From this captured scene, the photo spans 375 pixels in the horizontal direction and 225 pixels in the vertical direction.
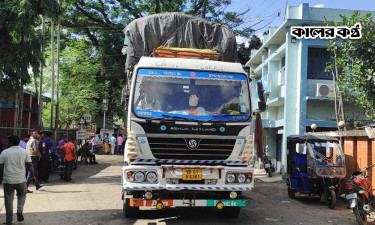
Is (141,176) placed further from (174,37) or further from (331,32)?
(331,32)

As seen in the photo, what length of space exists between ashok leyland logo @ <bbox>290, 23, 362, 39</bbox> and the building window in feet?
4.47

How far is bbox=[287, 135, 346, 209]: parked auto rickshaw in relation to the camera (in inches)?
394

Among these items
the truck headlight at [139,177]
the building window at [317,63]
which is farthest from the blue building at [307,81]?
the truck headlight at [139,177]

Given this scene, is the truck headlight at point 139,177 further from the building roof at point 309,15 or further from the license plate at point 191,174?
the building roof at point 309,15

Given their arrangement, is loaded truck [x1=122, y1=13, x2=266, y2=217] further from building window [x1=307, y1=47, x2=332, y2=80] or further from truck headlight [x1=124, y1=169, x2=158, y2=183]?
building window [x1=307, y1=47, x2=332, y2=80]

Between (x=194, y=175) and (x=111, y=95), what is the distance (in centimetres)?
2638

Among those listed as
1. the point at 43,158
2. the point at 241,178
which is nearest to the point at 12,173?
the point at 241,178

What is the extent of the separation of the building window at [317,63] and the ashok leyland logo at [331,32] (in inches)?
53.7

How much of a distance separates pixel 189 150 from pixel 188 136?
0.24 metres

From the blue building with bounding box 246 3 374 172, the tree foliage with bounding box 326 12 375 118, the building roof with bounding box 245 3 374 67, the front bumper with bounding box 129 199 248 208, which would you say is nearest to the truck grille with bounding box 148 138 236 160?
the front bumper with bounding box 129 199 248 208

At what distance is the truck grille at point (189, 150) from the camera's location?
21.4ft

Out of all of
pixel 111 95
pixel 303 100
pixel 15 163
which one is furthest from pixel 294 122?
pixel 111 95

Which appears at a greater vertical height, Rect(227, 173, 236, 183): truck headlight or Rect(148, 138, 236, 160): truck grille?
Rect(148, 138, 236, 160): truck grille

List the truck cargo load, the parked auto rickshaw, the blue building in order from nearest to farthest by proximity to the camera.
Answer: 1. the truck cargo load
2. the parked auto rickshaw
3. the blue building
